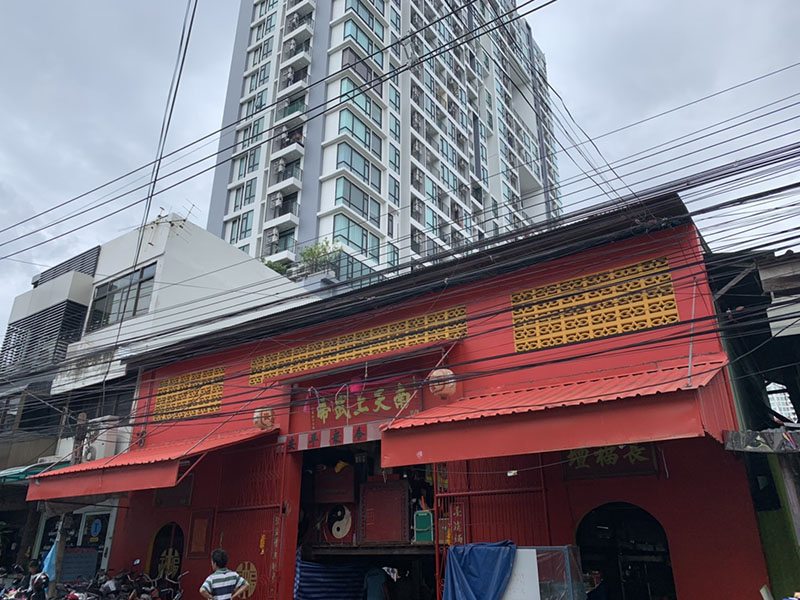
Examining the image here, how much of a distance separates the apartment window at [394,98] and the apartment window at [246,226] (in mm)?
12087

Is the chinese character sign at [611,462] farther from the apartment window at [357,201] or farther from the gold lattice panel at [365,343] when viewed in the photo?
the apartment window at [357,201]

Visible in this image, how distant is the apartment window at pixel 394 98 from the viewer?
39.6 metres

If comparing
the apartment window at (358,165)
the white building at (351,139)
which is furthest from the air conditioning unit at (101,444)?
the apartment window at (358,165)

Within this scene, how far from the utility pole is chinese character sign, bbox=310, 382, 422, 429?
17.3 ft

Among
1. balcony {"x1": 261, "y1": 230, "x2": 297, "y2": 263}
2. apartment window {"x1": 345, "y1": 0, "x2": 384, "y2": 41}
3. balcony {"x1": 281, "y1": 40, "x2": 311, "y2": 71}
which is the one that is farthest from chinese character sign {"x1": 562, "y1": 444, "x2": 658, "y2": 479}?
apartment window {"x1": 345, "y1": 0, "x2": 384, "y2": 41}

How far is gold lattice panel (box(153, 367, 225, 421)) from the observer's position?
1344 centimetres

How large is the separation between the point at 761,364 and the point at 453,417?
8216 millimetres

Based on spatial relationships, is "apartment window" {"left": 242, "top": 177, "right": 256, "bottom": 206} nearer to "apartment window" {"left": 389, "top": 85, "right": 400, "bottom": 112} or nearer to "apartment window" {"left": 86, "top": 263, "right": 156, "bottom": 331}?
"apartment window" {"left": 389, "top": 85, "right": 400, "bottom": 112}

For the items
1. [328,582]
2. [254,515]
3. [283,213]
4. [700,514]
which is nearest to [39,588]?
[254,515]

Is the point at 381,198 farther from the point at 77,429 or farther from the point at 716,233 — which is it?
the point at 716,233

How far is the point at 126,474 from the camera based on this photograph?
35.4 ft

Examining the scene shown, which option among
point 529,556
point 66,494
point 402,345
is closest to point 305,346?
point 402,345

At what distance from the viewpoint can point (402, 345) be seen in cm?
1083

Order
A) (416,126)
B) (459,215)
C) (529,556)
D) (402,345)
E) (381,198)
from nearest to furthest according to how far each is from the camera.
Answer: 1. (529,556)
2. (402,345)
3. (381,198)
4. (416,126)
5. (459,215)
